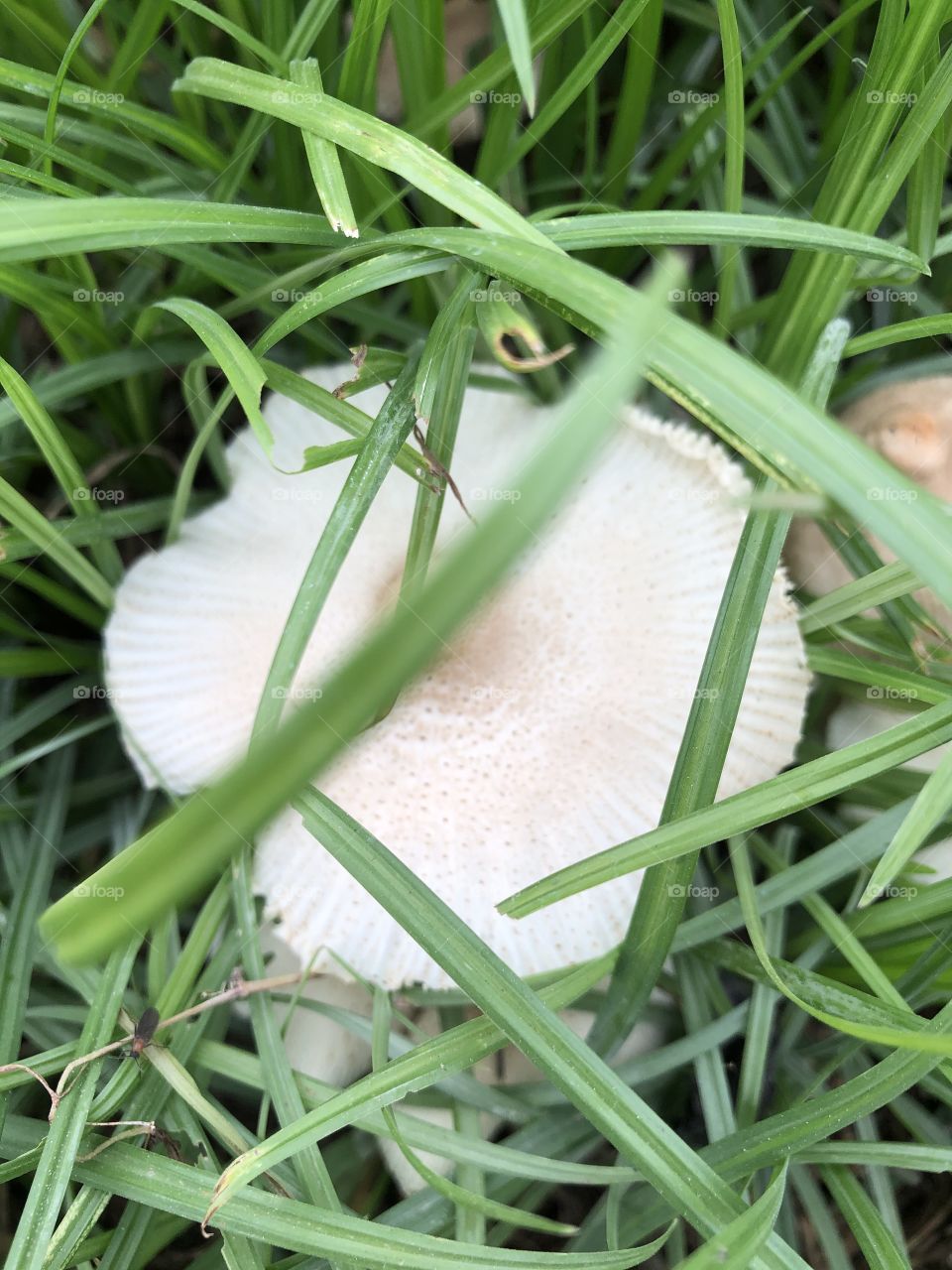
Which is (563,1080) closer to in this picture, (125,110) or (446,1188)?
(446,1188)

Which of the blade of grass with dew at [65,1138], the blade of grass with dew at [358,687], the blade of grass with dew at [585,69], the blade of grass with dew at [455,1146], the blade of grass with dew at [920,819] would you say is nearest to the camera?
the blade of grass with dew at [358,687]

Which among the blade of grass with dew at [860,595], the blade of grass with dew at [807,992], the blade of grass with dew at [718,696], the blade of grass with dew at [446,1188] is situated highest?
the blade of grass with dew at [860,595]

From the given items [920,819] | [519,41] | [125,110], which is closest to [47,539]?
[125,110]

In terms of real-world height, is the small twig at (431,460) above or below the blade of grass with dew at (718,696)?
above

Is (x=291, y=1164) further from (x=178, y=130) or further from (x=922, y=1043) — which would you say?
(x=178, y=130)

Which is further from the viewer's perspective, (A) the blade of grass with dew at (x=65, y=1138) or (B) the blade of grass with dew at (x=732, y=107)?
(B) the blade of grass with dew at (x=732, y=107)

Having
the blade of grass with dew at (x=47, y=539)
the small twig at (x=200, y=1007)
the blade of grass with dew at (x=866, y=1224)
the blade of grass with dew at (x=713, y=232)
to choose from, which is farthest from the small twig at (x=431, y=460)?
the blade of grass with dew at (x=866, y=1224)

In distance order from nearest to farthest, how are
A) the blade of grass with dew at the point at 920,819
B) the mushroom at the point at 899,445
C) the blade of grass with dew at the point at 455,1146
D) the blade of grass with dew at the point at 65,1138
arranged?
A: the blade of grass with dew at the point at 920,819 → the blade of grass with dew at the point at 65,1138 → the blade of grass with dew at the point at 455,1146 → the mushroom at the point at 899,445

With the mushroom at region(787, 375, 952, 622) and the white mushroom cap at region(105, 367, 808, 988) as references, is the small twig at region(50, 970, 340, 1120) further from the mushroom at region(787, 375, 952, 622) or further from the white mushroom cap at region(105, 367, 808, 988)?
the mushroom at region(787, 375, 952, 622)

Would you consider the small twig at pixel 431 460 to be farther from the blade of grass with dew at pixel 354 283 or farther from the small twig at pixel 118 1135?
the small twig at pixel 118 1135
